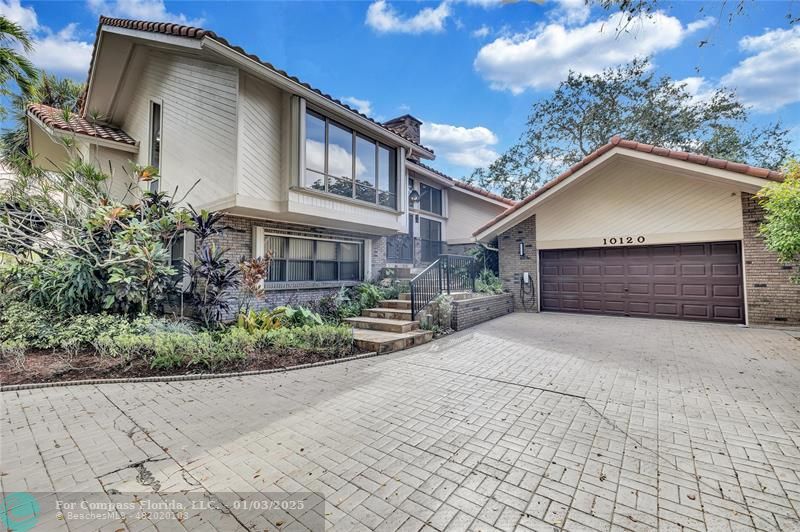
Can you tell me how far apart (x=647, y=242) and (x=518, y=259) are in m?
3.87

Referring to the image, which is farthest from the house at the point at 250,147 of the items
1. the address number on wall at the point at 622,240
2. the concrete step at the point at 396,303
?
the address number on wall at the point at 622,240

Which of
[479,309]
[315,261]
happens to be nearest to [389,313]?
[479,309]

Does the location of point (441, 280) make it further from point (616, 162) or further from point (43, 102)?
point (43, 102)

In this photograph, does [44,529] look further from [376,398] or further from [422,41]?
[422,41]

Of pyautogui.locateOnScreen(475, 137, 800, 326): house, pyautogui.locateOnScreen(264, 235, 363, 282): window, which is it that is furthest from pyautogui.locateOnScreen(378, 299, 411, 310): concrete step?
pyautogui.locateOnScreen(475, 137, 800, 326): house

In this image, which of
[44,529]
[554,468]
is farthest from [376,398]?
[44,529]

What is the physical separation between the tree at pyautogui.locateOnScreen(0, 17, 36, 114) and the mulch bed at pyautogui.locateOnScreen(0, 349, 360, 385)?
575 cm

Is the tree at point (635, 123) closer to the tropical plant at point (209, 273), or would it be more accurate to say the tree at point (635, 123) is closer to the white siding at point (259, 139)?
the white siding at point (259, 139)

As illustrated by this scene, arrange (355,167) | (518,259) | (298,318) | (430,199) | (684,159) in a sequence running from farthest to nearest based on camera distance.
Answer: (430,199) < (518,259) < (355,167) < (684,159) < (298,318)

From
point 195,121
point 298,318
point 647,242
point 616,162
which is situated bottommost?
point 298,318

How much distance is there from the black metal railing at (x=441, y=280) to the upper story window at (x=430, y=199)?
4524 millimetres

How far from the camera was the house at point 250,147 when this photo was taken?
779 centimetres

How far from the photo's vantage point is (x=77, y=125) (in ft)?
33.2

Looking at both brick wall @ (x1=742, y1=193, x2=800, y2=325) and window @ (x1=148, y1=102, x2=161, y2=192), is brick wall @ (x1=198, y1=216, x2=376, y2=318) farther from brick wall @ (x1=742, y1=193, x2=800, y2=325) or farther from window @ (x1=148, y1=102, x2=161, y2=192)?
brick wall @ (x1=742, y1=193, x2=800, y2=325)
